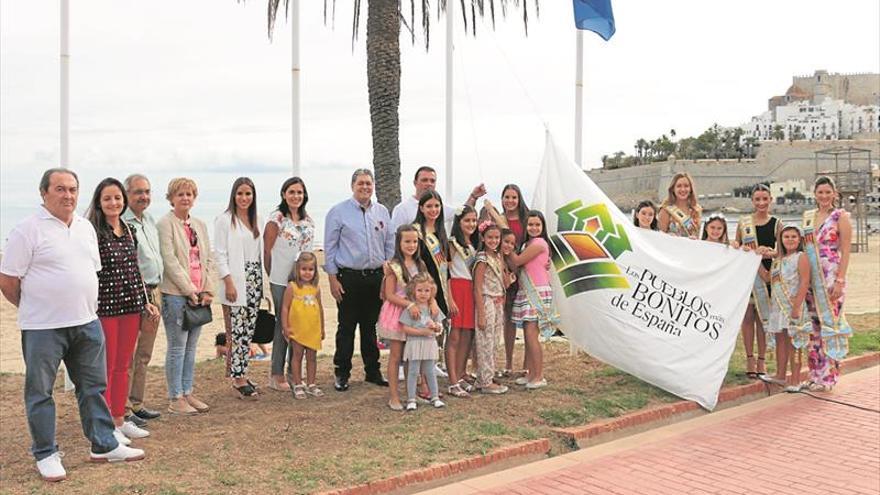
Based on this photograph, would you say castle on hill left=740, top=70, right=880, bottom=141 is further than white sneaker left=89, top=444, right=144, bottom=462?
Yes

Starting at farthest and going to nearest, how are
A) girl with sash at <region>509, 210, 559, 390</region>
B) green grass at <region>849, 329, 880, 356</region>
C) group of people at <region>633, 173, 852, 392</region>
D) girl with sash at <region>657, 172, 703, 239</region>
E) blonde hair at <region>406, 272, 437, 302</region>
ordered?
green grass at <region>849, 329, 880, 356</region>, girl with sash at <region>657, 172, 703, 239</region>, group of people at <region>633, 173, 852, 392</region>, girl with sash at <region>509, 210, 559, 390</region>, blonde hair at <region>406, 272, 437, 302</region>

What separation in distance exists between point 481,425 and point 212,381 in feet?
9.41

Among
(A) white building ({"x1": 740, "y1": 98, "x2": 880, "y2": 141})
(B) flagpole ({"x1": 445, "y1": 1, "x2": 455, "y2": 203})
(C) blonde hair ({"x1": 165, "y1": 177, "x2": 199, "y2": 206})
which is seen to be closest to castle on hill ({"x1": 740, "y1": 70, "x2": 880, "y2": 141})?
(A) white building ({"x1": 740, "y1": 98, "x2": 880, "y2": 141})

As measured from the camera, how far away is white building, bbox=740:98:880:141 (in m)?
132

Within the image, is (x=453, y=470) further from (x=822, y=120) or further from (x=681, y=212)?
(x=822, y=120)

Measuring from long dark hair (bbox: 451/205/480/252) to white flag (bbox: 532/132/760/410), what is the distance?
40.1 inches

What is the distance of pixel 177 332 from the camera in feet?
20.4

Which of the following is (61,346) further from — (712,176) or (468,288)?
(712,176)

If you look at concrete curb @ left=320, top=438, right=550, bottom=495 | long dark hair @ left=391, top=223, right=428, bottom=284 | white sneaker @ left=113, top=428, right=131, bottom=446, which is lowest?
concrete curb @ left=320, top=438, right=550, bottom=495

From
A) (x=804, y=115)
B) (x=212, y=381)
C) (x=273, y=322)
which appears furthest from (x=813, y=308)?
(x=804, y=115)

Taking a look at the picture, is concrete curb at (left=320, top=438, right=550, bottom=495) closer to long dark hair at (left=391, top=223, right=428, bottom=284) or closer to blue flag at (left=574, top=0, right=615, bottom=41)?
long dark hair at (left=391, top=223, right=428, bottom=284)

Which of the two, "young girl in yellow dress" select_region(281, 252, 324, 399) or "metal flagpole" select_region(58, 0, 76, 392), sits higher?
"metal flagpole" select_region(58, 0, 76, 392)

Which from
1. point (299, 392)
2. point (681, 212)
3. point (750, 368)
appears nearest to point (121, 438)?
point (299, 392)

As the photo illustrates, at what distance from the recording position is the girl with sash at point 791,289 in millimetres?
7555
